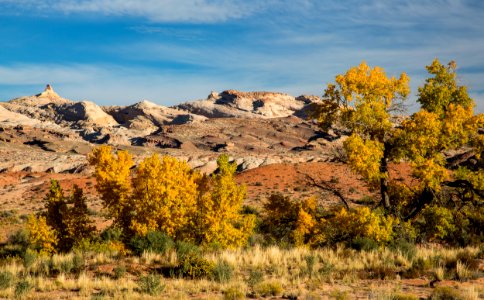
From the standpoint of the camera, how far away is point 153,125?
153 m

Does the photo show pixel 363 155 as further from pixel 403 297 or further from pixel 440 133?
pixel 403 297

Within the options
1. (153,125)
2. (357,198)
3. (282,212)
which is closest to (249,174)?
(357,198)

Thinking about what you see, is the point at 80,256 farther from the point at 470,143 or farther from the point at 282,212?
the point at 470,143

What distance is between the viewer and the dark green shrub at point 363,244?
17.6 m

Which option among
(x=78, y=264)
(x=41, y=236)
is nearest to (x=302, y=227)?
(x=78, y=264)

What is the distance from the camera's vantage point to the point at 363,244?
17.9m

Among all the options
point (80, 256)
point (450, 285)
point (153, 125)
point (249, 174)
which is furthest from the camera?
point (153, 125)

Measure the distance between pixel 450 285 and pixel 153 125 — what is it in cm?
14546

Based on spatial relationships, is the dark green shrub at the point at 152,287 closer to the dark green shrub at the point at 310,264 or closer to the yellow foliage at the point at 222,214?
the dark green shrub at the point at 310,264

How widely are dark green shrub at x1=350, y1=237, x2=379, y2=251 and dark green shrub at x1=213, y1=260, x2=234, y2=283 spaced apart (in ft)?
20.0

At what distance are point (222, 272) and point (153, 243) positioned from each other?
15.9ft

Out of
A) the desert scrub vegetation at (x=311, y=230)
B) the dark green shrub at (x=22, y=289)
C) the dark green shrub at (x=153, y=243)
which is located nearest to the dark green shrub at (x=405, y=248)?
the desert scrub vegetation at (x=311, y=230)

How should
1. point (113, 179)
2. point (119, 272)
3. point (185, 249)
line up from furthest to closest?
point (113, 179)
point (185, 249)
point (119, 272)

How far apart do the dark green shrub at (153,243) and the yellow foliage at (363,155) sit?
772 centimetres
